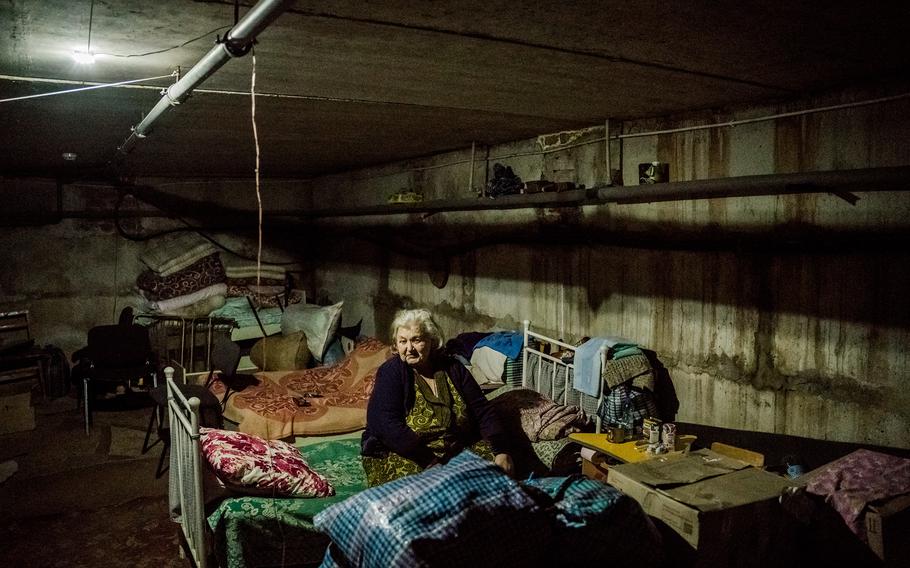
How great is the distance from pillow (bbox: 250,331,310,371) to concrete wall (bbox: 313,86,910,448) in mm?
2772

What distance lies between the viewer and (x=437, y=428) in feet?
12.8

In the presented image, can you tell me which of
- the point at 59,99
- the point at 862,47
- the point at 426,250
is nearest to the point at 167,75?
the point at 59,99

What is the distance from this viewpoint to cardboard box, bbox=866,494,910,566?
3074 mm

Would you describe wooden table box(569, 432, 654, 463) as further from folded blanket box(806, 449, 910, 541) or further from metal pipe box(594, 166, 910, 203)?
metal pipe box(594, 166, 910, 203)

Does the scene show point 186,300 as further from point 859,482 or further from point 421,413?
point 859,482

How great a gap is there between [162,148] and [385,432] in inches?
167

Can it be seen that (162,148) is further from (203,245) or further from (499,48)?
(499,48)

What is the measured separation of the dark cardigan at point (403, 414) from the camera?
12.3 ft

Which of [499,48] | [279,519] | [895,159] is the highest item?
[499,48]

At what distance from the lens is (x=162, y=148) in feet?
20.8

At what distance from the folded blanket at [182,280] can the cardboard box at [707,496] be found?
7.12m

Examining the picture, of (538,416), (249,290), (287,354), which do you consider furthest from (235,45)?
(249,290)

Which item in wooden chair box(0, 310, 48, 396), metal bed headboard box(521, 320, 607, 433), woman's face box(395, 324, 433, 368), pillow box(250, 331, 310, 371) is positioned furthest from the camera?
pillow box(250, 331, 310, 371)

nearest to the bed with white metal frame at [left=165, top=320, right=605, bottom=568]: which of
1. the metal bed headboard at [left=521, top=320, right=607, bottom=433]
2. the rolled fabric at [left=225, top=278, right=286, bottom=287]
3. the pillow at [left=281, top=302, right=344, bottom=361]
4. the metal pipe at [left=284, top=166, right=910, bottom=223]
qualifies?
the metal bed headboard at [left=521, top=320, right=607, bottom=433]
